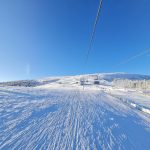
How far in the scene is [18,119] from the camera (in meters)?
7.31

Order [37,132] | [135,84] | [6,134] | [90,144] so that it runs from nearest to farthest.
Result: 1. [90,144]
2. [6,134]
3. [37,132]
4. [135,84]

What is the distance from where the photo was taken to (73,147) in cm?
473

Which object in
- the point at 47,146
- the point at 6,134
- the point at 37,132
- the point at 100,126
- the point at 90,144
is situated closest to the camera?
the point at 47,146

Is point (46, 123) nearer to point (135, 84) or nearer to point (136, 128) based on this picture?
point (136, 128)

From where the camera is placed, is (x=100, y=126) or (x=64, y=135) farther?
(x=100, y=126)

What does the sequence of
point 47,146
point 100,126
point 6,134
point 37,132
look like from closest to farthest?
point 47,146 → point 6,134 → point 37,132 → point 100,126

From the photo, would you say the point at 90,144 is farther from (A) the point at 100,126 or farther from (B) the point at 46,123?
(B) the point at 46,123

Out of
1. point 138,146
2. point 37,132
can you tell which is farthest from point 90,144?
point 37,132

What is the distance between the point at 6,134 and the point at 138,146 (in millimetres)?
5383

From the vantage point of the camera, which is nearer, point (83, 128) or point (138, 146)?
point (138, 146)

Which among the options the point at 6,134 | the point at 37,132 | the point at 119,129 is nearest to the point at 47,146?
the point at 37,132

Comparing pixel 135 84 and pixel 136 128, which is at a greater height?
pixel 135 84

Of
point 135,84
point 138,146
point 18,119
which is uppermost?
point 135,84

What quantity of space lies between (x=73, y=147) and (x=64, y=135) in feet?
3.28
